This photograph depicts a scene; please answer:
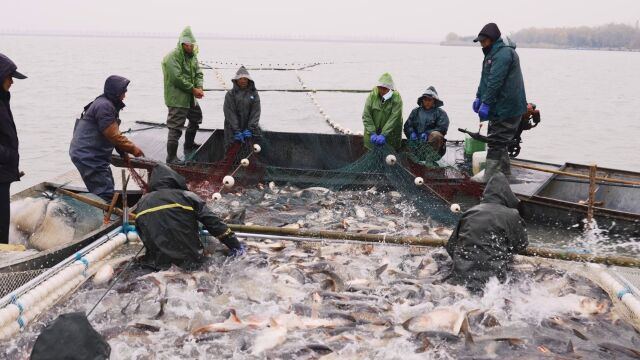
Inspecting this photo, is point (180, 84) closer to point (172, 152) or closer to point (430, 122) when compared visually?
point (172, 152)

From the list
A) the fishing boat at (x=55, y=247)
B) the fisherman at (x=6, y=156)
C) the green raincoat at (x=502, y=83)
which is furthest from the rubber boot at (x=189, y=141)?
the green raincoat at (x=502, y=83)

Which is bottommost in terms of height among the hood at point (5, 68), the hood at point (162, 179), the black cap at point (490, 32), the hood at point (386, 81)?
the hood at point (162, 179)

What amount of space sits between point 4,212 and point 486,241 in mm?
5495

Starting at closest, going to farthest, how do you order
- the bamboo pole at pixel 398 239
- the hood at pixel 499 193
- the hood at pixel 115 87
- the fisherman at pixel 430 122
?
the hood at pixel 499 193 → the bamboo pole at pixel 398 239 → the hood at pixel 115 87 → the fisherman at pixel 430 122

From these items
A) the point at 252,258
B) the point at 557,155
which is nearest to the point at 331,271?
the point at 252,258

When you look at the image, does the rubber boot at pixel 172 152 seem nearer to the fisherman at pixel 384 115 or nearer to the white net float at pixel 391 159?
the fisherman at pixel 384 115

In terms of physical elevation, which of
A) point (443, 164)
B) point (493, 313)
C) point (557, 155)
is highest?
point (443, 164)

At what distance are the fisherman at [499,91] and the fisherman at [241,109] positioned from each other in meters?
3.91

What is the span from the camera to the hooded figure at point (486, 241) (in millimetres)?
5996

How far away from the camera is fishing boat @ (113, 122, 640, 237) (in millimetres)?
9141

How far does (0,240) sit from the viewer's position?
702cm

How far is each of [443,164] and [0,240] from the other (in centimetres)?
653

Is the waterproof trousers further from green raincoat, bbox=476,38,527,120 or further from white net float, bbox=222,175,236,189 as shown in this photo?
green raincoat, bbox=476,38,527,120

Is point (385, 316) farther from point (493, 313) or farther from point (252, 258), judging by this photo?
point (252, 258)
